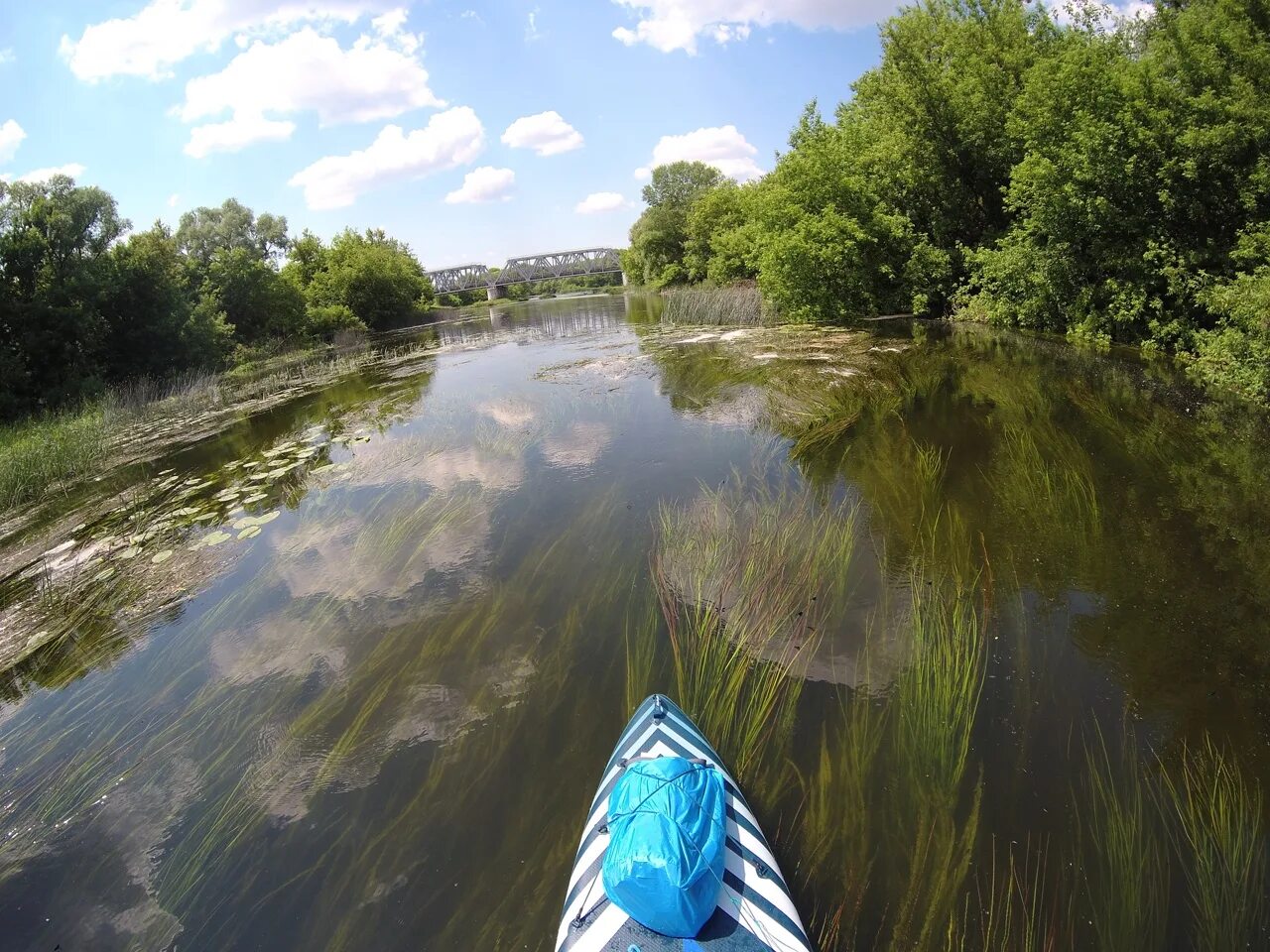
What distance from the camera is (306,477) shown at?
10.8 meters

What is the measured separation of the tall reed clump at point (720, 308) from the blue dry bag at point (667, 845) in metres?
23.8

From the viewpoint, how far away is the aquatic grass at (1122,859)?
114 inches

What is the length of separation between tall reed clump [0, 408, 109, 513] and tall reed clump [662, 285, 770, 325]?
21263 mm

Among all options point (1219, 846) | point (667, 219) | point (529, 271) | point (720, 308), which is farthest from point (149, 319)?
point (529, 271)

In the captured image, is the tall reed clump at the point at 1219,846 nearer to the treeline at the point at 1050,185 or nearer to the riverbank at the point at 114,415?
the treeline at the point at 1050,185

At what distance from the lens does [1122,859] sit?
3.21 m

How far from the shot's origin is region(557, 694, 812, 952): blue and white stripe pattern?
8.72 feet

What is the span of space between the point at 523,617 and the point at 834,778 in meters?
3.23

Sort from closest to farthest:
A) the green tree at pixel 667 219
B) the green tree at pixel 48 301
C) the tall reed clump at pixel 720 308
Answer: the green tree at pixel 48 301 → the tall reed clump at pixel 720 308 → the green tree at pixel 667 219

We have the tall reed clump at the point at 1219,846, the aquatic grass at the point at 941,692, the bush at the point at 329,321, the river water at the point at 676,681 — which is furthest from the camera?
the bush at the point at 329,321

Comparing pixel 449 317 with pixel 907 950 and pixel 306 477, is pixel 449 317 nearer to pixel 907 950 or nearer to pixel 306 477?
pixel 306 477

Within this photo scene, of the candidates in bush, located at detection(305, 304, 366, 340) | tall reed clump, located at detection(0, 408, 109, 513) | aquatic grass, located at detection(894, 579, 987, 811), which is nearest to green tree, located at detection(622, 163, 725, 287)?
bush, located at detection(305, 304, 366, 340)

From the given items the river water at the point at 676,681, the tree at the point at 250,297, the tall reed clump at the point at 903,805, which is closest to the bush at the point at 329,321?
the tree at the point at 250,297

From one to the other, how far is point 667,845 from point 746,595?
3.08m
